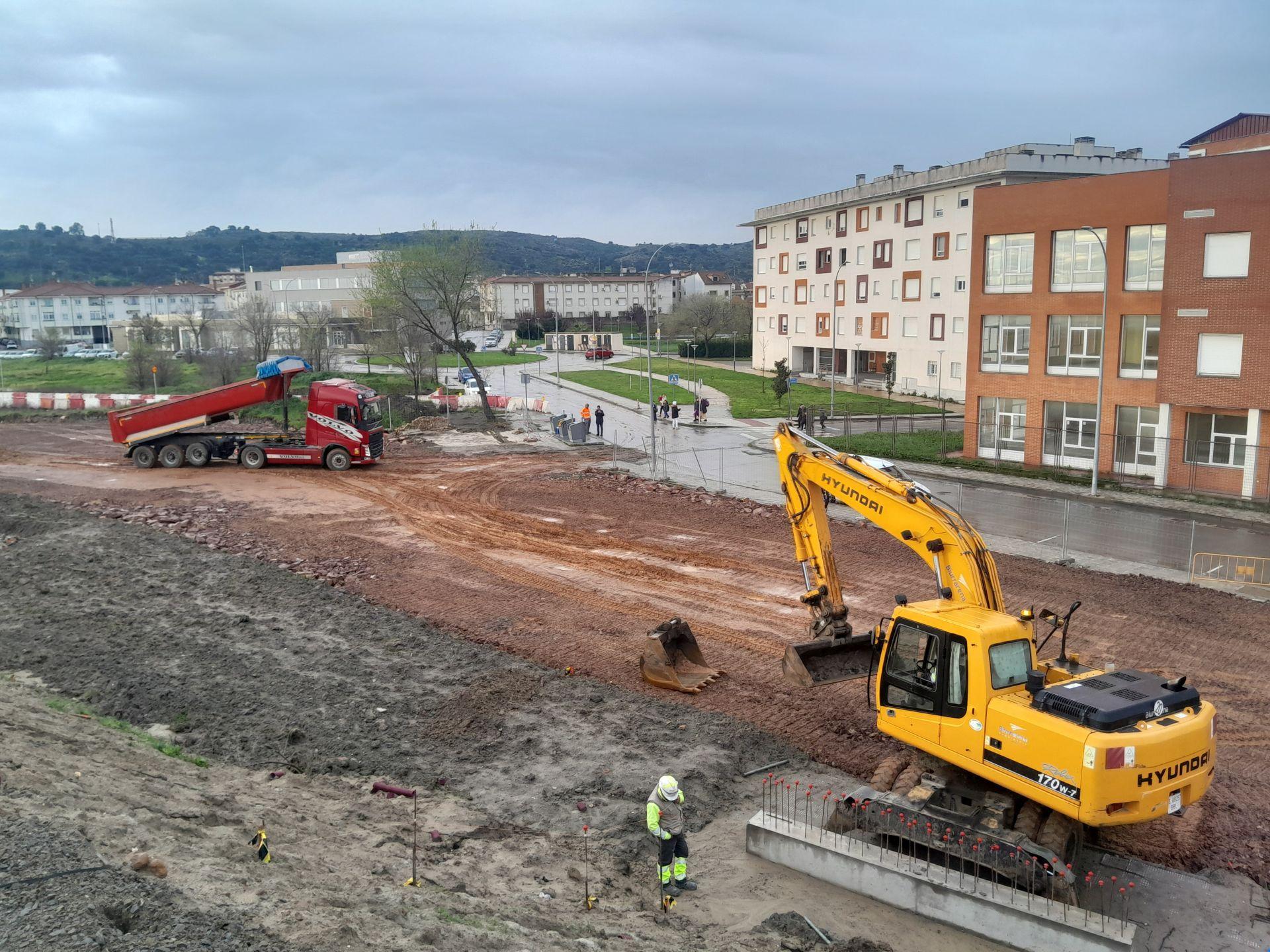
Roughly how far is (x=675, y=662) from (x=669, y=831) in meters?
6.15

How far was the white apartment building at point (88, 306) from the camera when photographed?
130750 millimetres

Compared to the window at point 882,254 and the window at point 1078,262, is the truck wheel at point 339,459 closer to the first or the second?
the window at point 1078,262

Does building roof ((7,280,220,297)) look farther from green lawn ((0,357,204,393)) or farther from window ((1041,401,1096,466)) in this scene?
window ((1041,401,1096,466))

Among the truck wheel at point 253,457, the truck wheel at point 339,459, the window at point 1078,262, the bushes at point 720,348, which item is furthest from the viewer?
the bushes at point 720,348

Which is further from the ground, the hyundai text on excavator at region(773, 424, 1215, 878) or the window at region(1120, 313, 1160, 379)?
the window at region(1120, 313, 1160, 379)

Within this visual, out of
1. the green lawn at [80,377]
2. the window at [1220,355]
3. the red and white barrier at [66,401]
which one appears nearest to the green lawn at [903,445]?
the window at [1220,355]

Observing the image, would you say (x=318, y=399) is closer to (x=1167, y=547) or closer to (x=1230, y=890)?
(x=1167, y=547)

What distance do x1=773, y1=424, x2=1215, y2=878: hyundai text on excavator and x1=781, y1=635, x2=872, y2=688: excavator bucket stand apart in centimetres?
4

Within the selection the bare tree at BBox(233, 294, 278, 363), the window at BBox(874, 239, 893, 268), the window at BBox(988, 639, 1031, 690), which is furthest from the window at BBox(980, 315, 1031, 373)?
the bare tree at BBox(233, 294, 278, 363)

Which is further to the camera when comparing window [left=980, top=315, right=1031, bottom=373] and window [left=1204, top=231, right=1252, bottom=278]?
window [left=980, top=315, right=1031, bottom=373]

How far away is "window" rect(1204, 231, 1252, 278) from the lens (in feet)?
93.4

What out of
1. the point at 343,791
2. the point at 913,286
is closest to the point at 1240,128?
the point at 913,286

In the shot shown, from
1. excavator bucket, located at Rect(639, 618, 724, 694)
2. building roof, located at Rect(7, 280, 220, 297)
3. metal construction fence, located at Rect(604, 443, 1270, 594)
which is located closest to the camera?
excavator bucket, located at Rect(639, 618, 724, 694)

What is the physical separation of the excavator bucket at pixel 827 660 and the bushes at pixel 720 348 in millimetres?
84578
